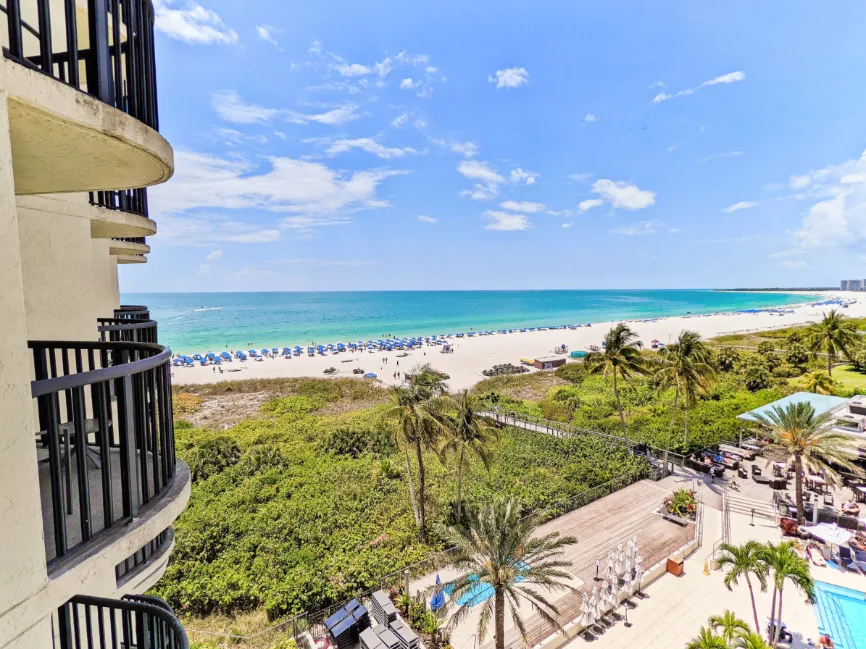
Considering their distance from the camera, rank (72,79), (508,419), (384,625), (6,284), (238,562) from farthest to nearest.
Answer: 1. (508,419)
2. (238,562)
3. (384,625)
4. (72,79)
5. (6,284)

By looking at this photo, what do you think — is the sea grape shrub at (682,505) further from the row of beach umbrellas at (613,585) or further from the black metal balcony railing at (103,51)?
the black metal balcony railing at (103,51)

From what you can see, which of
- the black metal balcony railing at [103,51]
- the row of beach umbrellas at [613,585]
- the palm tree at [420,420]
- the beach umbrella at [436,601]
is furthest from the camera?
the palm tree at [420,420]

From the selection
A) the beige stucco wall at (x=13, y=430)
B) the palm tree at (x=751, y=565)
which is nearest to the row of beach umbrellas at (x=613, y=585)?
the palm tree at (x=751, y=565)

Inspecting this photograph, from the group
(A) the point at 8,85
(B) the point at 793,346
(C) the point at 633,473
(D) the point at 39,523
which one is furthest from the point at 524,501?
(B) the point at 793,346

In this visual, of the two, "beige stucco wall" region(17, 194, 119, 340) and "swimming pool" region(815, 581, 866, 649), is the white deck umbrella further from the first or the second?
"beige stucco wall" region(17, 194, 119, 340)

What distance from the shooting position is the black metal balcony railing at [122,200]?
6.73m

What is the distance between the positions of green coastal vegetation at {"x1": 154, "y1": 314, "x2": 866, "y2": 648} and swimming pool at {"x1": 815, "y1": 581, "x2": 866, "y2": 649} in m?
8.76

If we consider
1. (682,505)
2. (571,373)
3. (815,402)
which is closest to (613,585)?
(682,505)

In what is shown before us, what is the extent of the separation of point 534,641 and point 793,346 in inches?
2169

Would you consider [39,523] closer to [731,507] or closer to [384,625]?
[384,625]

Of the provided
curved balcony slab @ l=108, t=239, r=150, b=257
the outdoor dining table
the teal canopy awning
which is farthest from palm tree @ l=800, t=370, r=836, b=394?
curved balcony slab @ l=108, t=239, r=150, b=257

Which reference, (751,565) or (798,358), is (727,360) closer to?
(798,358)

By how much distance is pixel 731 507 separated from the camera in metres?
19.9

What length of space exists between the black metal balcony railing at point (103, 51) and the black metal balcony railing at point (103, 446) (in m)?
2.04
